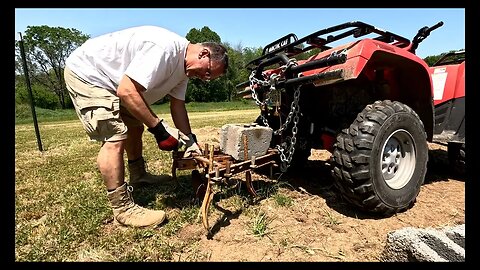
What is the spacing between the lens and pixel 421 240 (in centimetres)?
171

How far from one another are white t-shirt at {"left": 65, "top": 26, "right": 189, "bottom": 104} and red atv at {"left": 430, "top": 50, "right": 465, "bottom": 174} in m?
2.84

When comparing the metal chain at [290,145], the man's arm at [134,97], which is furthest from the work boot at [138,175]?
A: the metal chain at [290,145]

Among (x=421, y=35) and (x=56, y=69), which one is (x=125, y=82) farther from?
(x=56, y=69)

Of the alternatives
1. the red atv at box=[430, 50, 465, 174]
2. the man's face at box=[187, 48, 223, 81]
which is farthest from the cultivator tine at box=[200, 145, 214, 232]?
the red atv at box=[430, 50, 465, 174]

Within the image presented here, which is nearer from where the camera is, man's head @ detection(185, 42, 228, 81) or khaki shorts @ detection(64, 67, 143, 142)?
khaki shorts @ detection(64, 67, 143, 142)

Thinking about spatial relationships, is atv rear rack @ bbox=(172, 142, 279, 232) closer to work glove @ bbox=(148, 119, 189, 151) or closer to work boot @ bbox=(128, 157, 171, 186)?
work glove @ bbox=(148, 119, 189, 151)

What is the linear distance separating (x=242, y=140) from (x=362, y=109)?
3.55ft

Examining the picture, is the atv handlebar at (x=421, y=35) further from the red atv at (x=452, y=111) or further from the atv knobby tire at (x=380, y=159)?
the atv knobby tire at (x=380, y=159)

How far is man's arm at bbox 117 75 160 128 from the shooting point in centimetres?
244

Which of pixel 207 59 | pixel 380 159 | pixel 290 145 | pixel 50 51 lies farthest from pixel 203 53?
pixel 50 51

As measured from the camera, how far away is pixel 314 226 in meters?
2.52

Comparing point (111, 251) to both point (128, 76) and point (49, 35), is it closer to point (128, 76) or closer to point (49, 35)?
point (128, 76)

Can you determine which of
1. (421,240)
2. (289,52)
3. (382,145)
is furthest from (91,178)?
(421,240)

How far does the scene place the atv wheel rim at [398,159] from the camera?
2.71 m
